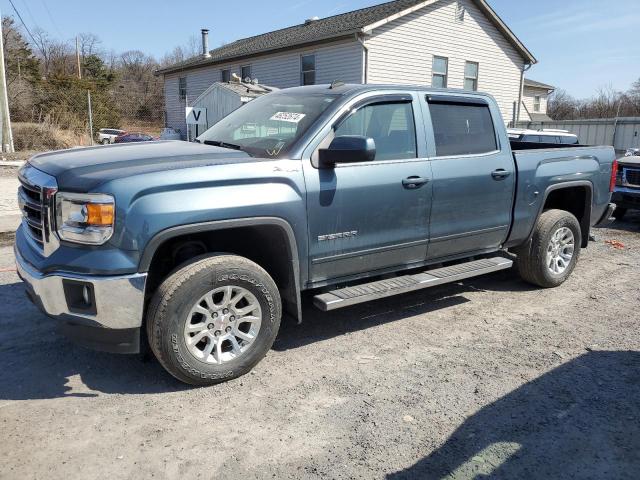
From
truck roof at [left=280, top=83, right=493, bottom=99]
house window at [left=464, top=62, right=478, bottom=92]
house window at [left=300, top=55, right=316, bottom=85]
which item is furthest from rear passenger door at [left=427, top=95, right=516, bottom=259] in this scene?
house window at [left=464, top=62, right=478, bottom=92]

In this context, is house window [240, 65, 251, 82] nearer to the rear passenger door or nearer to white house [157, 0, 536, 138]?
white house [157, 0, 536, 138]

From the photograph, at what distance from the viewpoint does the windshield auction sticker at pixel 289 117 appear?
4.12m

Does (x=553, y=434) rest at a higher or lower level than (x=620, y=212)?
lower

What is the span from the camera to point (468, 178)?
466cm

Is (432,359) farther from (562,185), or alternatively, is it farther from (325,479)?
(562,185)

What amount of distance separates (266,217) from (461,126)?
2.24 meters

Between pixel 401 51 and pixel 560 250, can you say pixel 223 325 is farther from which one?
pixel 401 51

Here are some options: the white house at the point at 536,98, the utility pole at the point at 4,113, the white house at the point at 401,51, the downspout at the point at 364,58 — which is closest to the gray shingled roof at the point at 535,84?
the white house at the point at 536,98

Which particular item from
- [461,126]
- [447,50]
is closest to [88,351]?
[461,126]

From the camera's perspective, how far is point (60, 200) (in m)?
3.19

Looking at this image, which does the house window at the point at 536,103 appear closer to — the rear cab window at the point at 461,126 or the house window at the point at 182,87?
the house window at the point at 182,87

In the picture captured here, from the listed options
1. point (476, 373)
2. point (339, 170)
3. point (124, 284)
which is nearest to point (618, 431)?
point (476, 373)

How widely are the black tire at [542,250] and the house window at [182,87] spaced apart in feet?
92.3

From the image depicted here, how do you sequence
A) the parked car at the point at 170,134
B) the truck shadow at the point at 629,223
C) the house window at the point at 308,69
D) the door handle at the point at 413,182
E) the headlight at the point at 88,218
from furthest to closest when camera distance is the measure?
the parked car at the point at 170,134 < the house window at the point at 308,69 < the truck shadow at the point at 629,223 < the door handle at the point at 413,182 < the headlight at the point at 88,218
